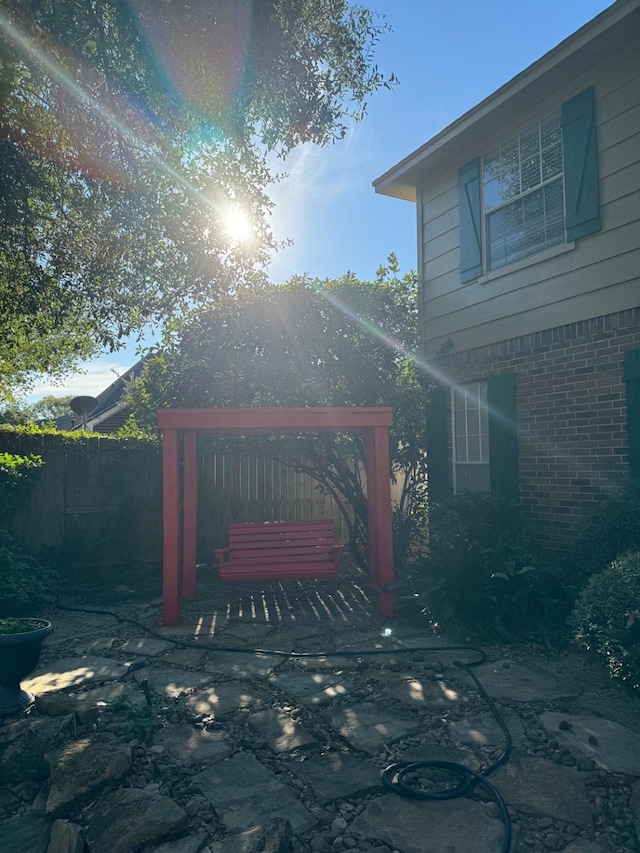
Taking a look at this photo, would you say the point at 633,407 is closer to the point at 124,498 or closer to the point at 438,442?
the point at 438,442

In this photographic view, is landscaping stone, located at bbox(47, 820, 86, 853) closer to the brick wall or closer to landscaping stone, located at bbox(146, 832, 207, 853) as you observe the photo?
landscaping stone, located at bbox(146, 832, 207, 853)

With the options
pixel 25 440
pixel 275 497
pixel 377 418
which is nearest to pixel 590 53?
pixel 377 418

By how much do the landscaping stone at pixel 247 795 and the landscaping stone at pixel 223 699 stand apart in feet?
2.18

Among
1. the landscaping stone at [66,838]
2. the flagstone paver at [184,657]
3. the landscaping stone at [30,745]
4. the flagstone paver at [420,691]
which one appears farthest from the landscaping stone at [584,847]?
the flagstone paver at [184,657]

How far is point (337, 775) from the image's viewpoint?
120 inches

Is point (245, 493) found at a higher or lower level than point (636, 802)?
higher

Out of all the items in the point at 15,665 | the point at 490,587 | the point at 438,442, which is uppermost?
the point at 438,442

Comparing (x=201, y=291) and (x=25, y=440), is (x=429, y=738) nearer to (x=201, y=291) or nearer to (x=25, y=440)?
(x=201, y=291)

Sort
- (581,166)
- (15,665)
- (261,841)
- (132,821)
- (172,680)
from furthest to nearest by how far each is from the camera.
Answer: (581,166) < (172,680) < (15,665) < (132,821) < (261,841)

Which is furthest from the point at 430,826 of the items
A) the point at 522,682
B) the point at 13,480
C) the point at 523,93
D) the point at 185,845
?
the point at 523,93

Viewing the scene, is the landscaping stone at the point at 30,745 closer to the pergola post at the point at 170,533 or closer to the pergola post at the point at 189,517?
the pergola post at the point at 170,533

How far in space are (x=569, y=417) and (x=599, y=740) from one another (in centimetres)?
385

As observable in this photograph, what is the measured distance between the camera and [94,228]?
717 centimetres

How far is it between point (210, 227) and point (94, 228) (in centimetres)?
138
